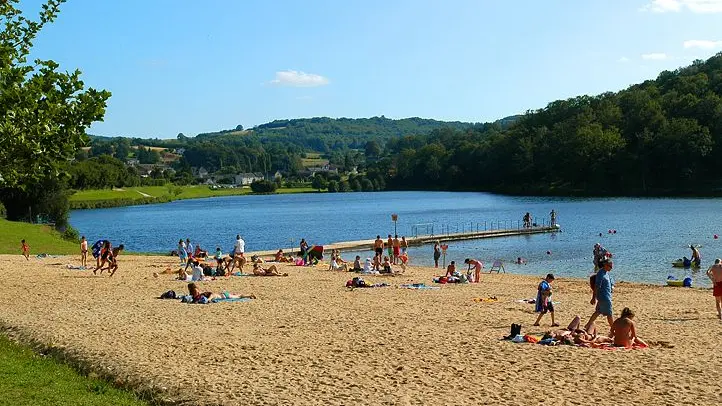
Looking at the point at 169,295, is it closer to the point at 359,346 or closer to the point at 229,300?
the point at 229,300

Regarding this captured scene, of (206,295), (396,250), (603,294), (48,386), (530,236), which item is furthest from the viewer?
(530,236)

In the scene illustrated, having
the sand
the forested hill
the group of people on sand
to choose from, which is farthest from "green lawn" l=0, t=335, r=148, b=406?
the forested hill

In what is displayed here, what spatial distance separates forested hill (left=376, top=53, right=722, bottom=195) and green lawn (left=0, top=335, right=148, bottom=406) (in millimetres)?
123343

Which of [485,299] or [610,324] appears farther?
[485,299]

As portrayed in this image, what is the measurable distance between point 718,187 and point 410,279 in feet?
351

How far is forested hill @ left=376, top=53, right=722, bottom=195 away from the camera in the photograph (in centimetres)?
12531

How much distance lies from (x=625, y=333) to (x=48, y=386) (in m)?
12.0

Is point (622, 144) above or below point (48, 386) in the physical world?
above

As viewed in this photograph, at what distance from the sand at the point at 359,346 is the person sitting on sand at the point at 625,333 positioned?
534mm

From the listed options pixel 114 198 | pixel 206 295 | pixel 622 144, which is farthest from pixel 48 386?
pixel 114 198

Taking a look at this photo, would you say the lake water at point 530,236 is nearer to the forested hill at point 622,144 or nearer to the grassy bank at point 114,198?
the forested hill at point 622,144

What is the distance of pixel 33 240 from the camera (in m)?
47.4

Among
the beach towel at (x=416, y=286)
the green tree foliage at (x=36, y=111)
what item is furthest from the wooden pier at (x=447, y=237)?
the green tree foliage at (x=36, y=111)

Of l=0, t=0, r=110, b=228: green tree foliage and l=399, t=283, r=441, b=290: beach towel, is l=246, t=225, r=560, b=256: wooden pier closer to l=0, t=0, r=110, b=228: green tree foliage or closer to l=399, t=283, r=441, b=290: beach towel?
l=399, t=283, r=441, b=290: beach towel
